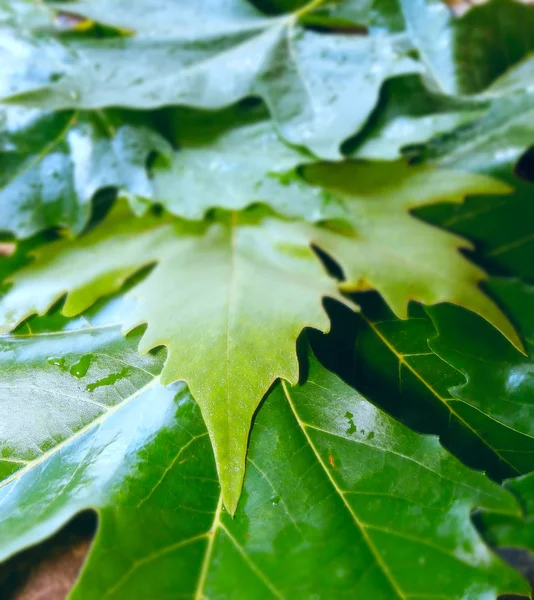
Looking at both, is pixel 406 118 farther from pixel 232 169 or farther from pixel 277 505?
pixel 277 505

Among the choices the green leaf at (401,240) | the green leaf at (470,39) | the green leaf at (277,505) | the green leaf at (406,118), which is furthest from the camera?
the green leaf at (470,39)

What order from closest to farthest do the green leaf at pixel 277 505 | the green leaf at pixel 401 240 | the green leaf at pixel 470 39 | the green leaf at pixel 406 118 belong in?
the green leaf at pixel 277 505 → the green leaf at pixel 401 240 → the green leaf at pixel 406 118 → the green leaf at pixel 470 39

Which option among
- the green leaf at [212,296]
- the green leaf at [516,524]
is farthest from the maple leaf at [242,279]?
the green leaf at [516,524]

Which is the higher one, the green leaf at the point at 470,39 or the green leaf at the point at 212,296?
the green leaf at the point at 470,39

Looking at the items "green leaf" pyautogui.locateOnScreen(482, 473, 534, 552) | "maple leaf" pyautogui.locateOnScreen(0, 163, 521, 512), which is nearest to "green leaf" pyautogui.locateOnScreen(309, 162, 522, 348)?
"maple leaf" pyautogui.locateOnScreen(0, 163, 521, 512)

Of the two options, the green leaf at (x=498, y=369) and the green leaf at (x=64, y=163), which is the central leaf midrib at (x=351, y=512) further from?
the green leaf at (x=64, y=163)

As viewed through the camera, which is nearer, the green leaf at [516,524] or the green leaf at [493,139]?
the green leaf at [516,524]

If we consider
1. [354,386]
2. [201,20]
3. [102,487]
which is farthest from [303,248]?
[201,20]

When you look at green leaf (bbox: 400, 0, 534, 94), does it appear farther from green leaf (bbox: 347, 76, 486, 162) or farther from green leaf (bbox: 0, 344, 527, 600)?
green leaf (bbox: 0, 344, 527, 600)

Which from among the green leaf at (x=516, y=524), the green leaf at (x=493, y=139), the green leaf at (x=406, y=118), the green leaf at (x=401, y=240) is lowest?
the green leaf at (x=516, y=524)

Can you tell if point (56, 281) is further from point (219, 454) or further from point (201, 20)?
point (201, 20)
